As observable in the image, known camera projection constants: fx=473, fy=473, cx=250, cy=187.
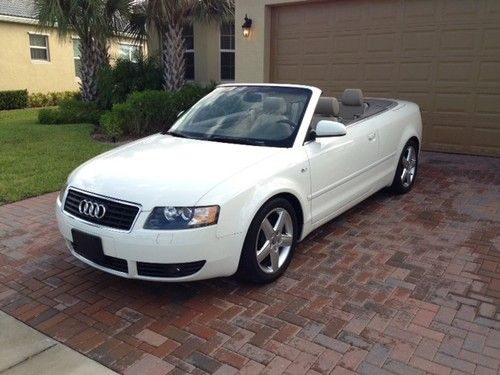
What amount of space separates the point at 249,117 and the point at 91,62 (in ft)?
36.6

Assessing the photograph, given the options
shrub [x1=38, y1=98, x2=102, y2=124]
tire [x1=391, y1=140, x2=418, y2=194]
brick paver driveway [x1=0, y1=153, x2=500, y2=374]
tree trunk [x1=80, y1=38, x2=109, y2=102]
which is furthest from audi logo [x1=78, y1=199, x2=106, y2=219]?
tree trunk [x1=80, y1=38, x2=109, y2=102]

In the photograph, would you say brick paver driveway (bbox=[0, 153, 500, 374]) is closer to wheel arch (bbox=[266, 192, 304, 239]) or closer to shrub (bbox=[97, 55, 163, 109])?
wheel arch (bbox=[266, 192, 304, 239])

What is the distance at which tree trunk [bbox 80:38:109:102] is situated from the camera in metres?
14.0

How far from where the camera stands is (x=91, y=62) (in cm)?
1412

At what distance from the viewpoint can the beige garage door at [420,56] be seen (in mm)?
8281

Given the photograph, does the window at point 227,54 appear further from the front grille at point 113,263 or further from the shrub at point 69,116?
the front grille at point 113,263

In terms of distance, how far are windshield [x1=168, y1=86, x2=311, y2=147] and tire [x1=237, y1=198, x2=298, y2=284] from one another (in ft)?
2.09

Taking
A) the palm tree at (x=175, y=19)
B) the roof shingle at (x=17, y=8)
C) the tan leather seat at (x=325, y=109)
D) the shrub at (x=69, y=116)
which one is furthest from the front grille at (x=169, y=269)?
the roof shingle at (x=17, y=8)

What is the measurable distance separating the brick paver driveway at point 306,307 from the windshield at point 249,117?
1166 millimetres

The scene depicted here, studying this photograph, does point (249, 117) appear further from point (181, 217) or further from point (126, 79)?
point (126, 79)

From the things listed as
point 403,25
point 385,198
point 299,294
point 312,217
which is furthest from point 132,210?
point 403,25

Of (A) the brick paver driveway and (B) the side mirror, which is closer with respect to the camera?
(A) the brick paver driveway

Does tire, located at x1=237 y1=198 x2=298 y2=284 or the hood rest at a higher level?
the hood

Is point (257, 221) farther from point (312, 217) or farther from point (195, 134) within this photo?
point (195, 134)
